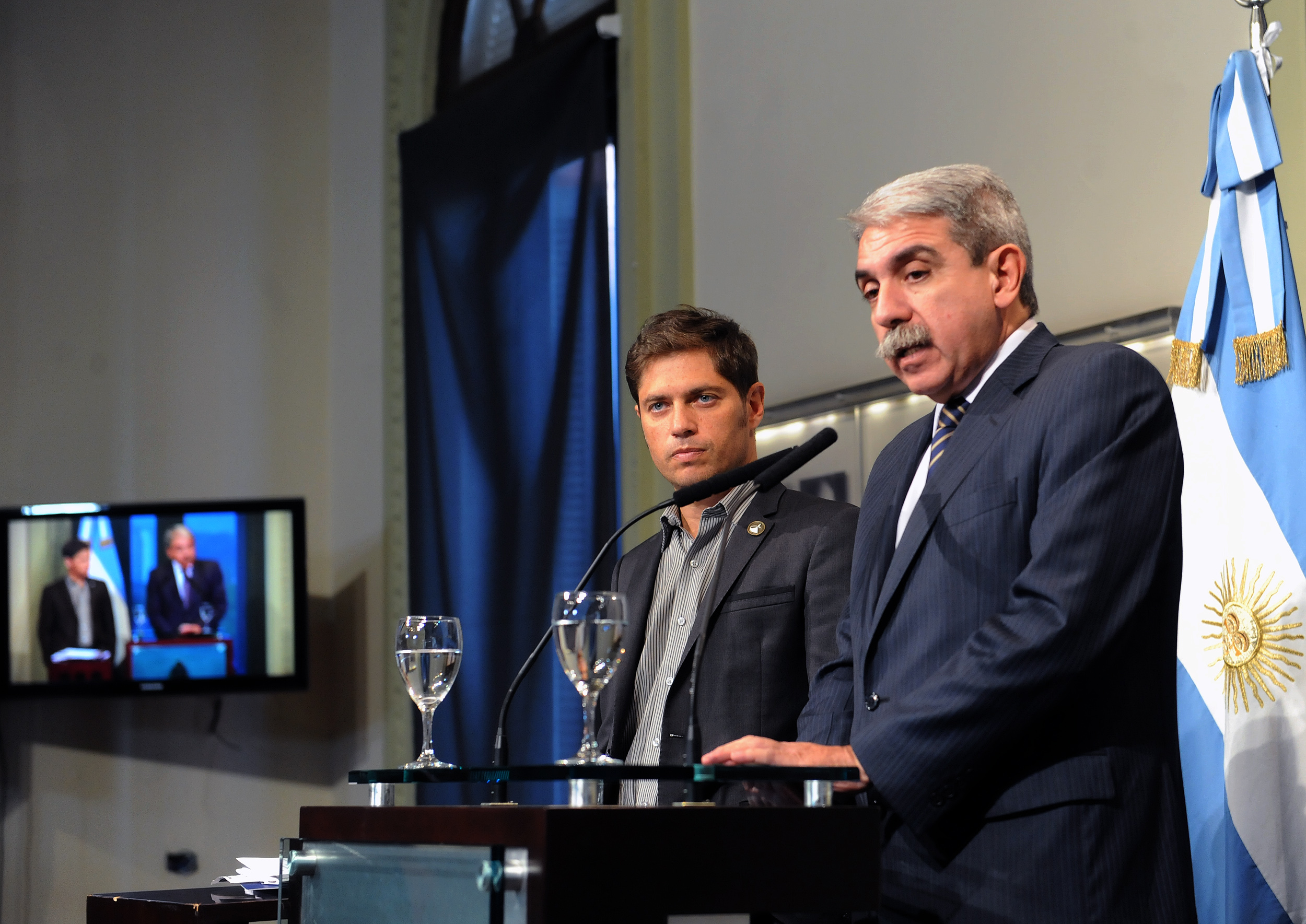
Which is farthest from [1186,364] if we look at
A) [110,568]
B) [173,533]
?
[110,568]

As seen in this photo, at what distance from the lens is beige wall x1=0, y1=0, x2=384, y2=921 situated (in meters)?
5.80

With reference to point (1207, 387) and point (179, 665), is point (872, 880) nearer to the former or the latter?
point (1207, 387)

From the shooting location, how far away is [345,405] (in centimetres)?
631

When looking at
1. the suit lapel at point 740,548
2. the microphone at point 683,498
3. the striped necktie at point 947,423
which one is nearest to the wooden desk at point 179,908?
the microphone at point 683,498

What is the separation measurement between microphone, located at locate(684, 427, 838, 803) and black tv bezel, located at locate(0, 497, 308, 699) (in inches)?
156

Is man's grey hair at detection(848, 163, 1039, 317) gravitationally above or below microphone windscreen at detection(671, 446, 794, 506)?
above

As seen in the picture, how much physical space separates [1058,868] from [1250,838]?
90 cm

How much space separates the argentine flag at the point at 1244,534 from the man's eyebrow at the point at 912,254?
0.83m

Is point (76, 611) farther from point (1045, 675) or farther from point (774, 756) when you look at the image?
point (1045, 675)

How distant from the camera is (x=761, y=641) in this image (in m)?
2.25

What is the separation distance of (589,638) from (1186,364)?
4.78ft

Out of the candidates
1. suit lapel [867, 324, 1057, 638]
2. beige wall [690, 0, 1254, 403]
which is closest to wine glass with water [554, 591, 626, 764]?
suit lapel [867, 324, 1057, 638]

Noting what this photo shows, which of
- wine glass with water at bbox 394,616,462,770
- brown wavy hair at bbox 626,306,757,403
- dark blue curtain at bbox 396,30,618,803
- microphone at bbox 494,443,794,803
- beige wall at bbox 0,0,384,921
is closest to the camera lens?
microphone at bbox 494,443,794,803

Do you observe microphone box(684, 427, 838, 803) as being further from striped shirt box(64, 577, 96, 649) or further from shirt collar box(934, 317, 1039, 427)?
striped shirt box(64, 577, 96, 649)
